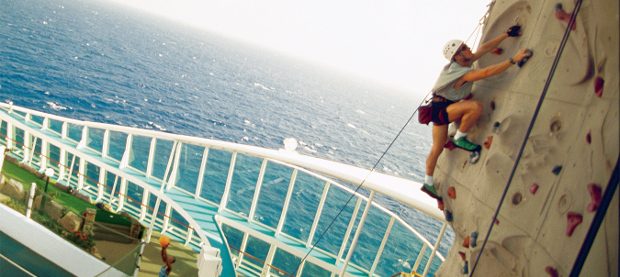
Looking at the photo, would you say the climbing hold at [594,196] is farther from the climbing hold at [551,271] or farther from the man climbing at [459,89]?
the man climbing at [459,89]

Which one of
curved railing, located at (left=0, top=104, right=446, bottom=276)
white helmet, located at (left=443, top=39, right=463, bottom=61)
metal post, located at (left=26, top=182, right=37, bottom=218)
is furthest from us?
curved railing, located at (left=0, top=104, right=446, bottom=276)

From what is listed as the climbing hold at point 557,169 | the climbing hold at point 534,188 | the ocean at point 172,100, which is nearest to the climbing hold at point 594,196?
the climbing hold at point 557,169

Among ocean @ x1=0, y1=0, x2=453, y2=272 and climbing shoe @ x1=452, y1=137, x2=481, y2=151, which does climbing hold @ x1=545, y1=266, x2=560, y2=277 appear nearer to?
climbing shoe @ x1=452, y1=137, x2=481, y2=151

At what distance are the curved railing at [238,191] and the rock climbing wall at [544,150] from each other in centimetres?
279

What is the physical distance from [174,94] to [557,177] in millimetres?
80053

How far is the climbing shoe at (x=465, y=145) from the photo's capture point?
450 centimetres

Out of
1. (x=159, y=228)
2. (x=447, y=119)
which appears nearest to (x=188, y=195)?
(x=159, y=228)

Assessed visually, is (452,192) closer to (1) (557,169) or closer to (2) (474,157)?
(2) (474,157)

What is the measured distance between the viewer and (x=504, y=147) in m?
4.11

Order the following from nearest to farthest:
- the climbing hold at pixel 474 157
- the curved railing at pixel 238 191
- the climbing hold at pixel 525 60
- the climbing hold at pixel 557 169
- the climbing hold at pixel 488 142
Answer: the climbing hold at pixel 557 169
the climbing hold at pixel 525 60
the climbing hold at pixel 488 142
the climbing hold at pixel 474 157
the curved railing at pixel 238 191

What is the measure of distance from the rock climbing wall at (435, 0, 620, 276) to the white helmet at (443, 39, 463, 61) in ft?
1.44

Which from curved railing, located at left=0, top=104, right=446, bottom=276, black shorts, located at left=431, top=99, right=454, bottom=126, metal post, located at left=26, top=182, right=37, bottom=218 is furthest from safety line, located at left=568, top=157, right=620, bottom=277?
metal post, located at left=26, top=182, right=37, bottom=218

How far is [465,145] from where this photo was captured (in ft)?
15.0

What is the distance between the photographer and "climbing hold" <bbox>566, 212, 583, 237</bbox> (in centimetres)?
318
